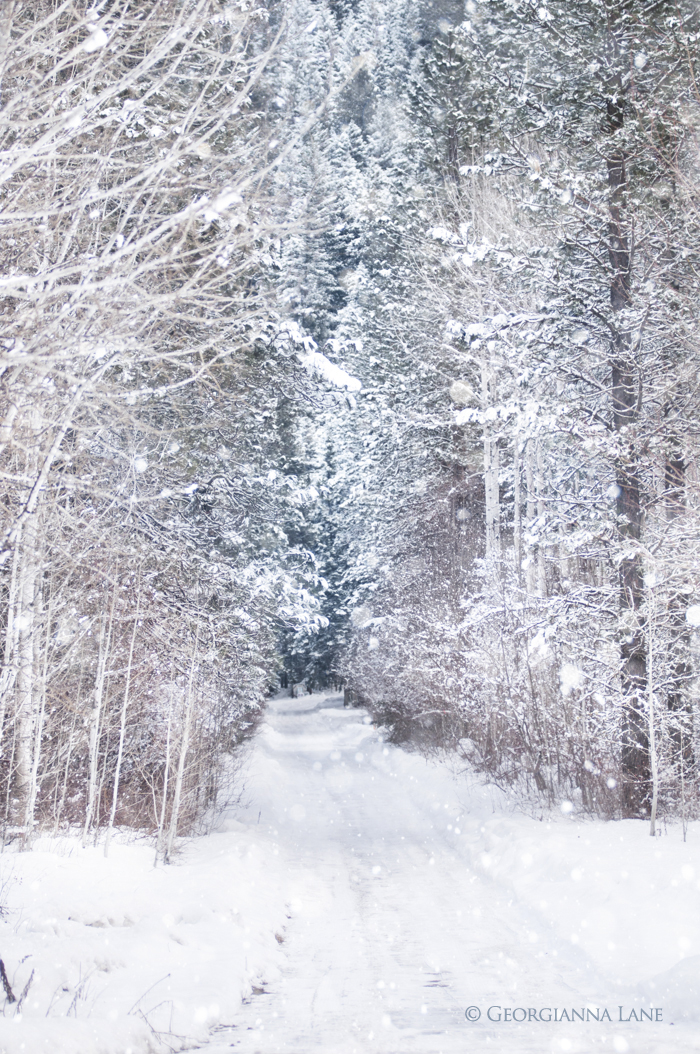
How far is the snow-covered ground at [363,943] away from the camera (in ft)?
15.4

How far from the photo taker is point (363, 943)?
672 cm

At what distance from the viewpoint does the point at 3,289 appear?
330 cm

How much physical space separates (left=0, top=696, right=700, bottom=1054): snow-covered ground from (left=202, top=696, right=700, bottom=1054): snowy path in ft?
0.07

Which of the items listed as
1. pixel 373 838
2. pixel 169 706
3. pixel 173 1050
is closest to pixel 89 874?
pixel 169 706

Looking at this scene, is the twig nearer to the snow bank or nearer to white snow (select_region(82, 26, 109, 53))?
the snow bank

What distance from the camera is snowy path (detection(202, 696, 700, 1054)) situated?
4.69m

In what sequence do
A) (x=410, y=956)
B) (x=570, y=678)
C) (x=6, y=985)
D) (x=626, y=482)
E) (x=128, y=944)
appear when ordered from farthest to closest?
(x=570, y=678) → (x=626, y=482) → (x=410, y=956) → (x=128, y=944) → (x=6, y=985)

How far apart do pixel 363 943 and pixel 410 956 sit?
554 millimetres

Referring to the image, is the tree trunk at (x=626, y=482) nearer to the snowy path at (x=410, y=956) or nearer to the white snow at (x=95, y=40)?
the snowy path at (x=410, y=956)

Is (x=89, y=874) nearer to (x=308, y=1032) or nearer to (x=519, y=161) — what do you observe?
(x=308, y=1032)

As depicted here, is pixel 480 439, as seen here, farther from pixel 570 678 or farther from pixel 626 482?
pixel 570 678

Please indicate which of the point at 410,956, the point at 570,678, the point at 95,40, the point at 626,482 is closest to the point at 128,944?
the point at 410,956

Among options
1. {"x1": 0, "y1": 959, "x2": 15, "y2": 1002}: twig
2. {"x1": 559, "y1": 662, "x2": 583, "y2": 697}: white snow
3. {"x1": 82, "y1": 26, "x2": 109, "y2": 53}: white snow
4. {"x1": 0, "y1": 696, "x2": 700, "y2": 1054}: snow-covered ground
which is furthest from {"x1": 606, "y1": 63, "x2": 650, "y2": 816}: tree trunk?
{"x1": 82, "y1": 26, "x2": 109, "y2": 53}: white snow

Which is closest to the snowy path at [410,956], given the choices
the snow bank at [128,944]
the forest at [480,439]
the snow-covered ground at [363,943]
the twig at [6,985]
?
the snow-covered ground at [363,943]
